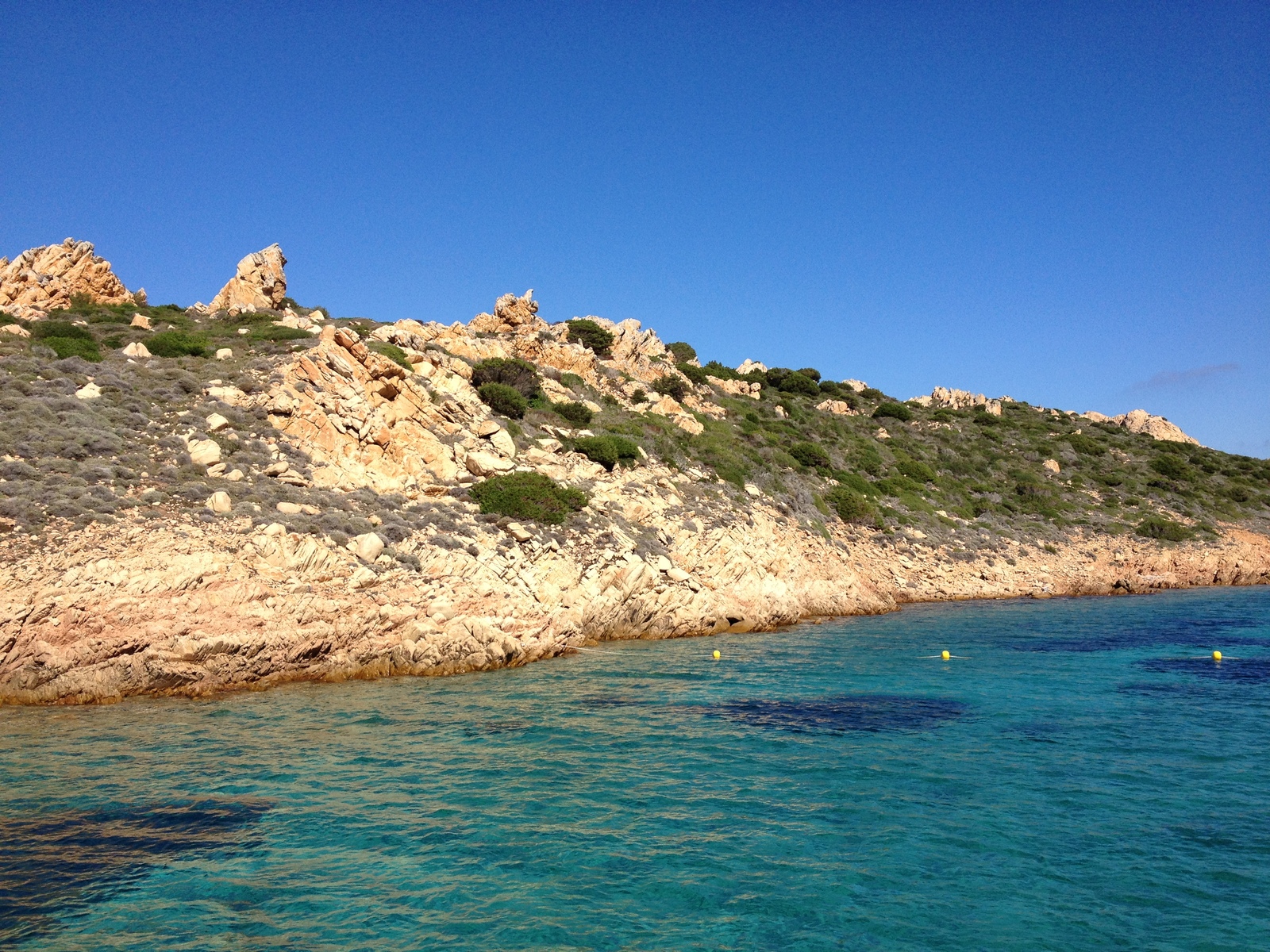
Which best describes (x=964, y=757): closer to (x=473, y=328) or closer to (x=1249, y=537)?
(x=473, y=328)

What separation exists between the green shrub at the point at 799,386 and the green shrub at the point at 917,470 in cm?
1774

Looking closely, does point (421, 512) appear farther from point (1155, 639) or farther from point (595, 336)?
point (595, 336)

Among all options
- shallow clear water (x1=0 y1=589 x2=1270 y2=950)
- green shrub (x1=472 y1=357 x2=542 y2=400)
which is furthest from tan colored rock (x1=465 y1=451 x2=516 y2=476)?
shallow clear water (x1=0 y1=589 x2=1270 y2=950)

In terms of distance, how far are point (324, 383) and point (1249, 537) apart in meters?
58.7

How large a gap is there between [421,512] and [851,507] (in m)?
27.8

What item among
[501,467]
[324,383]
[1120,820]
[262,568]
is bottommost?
[1120,820]

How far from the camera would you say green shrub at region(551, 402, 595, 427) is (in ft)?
122

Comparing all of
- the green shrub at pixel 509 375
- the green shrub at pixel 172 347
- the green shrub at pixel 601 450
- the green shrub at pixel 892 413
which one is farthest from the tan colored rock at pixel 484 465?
the green shrub at pixel 892 413

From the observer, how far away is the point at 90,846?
8.92 metres

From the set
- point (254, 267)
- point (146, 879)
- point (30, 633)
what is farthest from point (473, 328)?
point (146, 879)

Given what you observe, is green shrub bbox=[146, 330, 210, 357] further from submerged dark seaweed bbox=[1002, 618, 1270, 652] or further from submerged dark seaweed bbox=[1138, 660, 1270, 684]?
submerged dark seaweed bbox=[1138, 660, 1270, 684]

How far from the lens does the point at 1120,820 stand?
988 cm

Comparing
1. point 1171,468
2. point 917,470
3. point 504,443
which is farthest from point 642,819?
point 1171,468

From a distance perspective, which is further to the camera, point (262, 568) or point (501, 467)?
point (501, 467)
